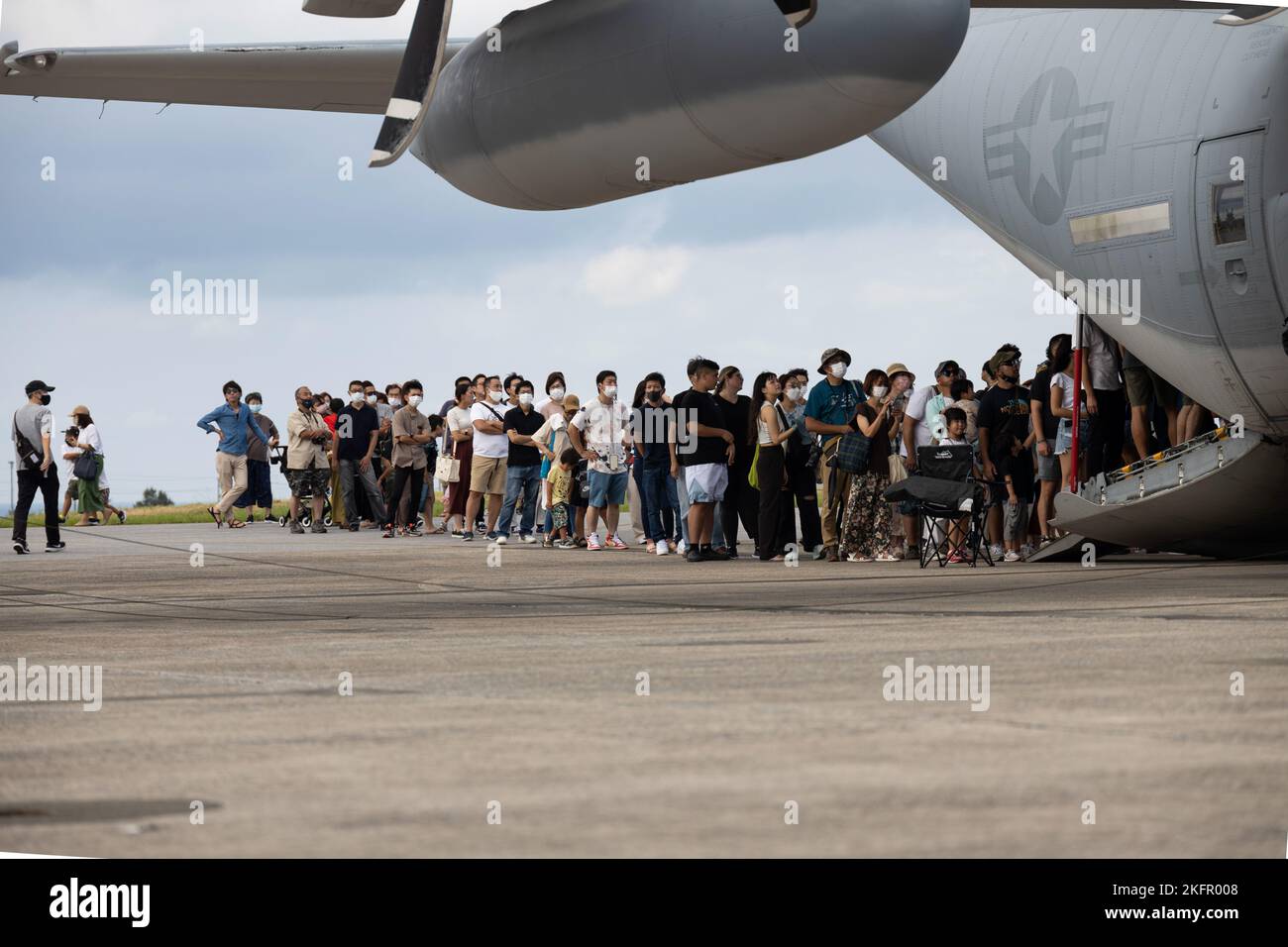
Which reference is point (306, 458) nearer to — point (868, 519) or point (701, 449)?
point (701, 449)

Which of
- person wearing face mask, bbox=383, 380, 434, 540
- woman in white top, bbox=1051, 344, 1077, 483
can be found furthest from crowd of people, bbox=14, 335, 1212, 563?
person wearing face mask, bbox=383, 380, 434, 540

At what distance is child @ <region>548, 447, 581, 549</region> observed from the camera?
58.5ft

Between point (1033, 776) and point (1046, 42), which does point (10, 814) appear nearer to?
point (1033, 776)

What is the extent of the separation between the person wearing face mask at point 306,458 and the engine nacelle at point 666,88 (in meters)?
11.6

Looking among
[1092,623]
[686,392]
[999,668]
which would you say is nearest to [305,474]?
[686,392]

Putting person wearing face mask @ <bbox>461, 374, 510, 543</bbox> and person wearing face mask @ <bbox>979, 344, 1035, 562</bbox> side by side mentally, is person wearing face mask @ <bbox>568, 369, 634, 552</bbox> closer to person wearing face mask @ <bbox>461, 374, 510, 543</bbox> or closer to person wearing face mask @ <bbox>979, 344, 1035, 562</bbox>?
person wearing face mask @ <bbox>461, 374, 510, 543</bbox>

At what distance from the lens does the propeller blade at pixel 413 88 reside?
363 inches

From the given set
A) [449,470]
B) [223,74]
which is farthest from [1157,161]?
[449,470]

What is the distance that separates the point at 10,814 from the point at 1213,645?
15.6 ft

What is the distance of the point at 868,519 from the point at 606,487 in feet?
11.5

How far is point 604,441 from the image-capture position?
55.6 feet

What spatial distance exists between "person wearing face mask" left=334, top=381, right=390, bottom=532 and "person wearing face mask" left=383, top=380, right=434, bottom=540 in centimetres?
49

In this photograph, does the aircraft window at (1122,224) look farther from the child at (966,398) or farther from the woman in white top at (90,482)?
the woman in white top at (90,482)
